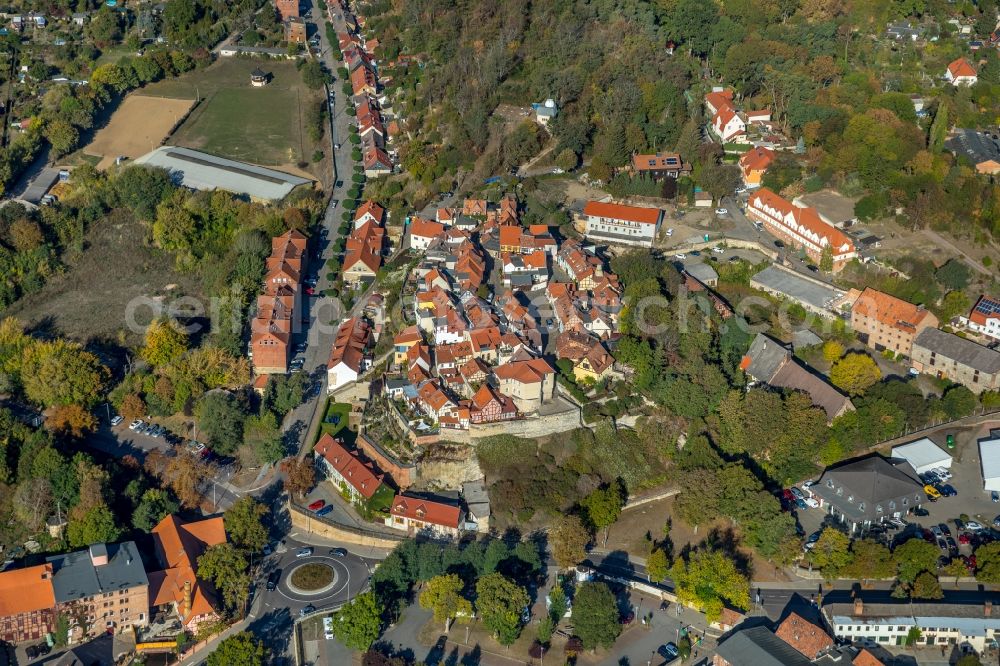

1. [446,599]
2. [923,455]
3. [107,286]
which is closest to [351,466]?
[446,599]

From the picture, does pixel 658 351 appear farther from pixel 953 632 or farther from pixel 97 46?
pixel 97 46

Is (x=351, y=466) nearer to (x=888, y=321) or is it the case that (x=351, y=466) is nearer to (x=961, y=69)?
(x=888, y=321)

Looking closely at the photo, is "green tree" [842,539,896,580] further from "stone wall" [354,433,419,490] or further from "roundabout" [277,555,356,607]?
"roundabout" [277,555,356,607]

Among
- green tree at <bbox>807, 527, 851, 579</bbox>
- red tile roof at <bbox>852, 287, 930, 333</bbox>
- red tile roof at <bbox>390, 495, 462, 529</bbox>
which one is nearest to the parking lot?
green tree at <bbox>807, 527, 851, 579</bbox>

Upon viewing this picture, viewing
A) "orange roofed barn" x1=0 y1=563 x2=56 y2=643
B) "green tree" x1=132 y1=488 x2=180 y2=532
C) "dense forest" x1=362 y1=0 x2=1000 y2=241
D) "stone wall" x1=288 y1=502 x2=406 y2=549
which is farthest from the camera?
"dense forest" x1=362 y1=0 x2=1000 y2=241

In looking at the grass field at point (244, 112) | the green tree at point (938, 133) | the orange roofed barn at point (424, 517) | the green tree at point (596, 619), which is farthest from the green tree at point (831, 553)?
the grass field at point (244, 112)

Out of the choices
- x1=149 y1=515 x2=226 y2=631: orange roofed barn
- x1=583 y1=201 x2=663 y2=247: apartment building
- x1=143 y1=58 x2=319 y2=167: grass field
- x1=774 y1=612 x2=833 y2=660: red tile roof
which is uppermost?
x1=583 y1=201 x2=663 y2=247: apartment building

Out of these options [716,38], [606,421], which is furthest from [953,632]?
[716,38]
